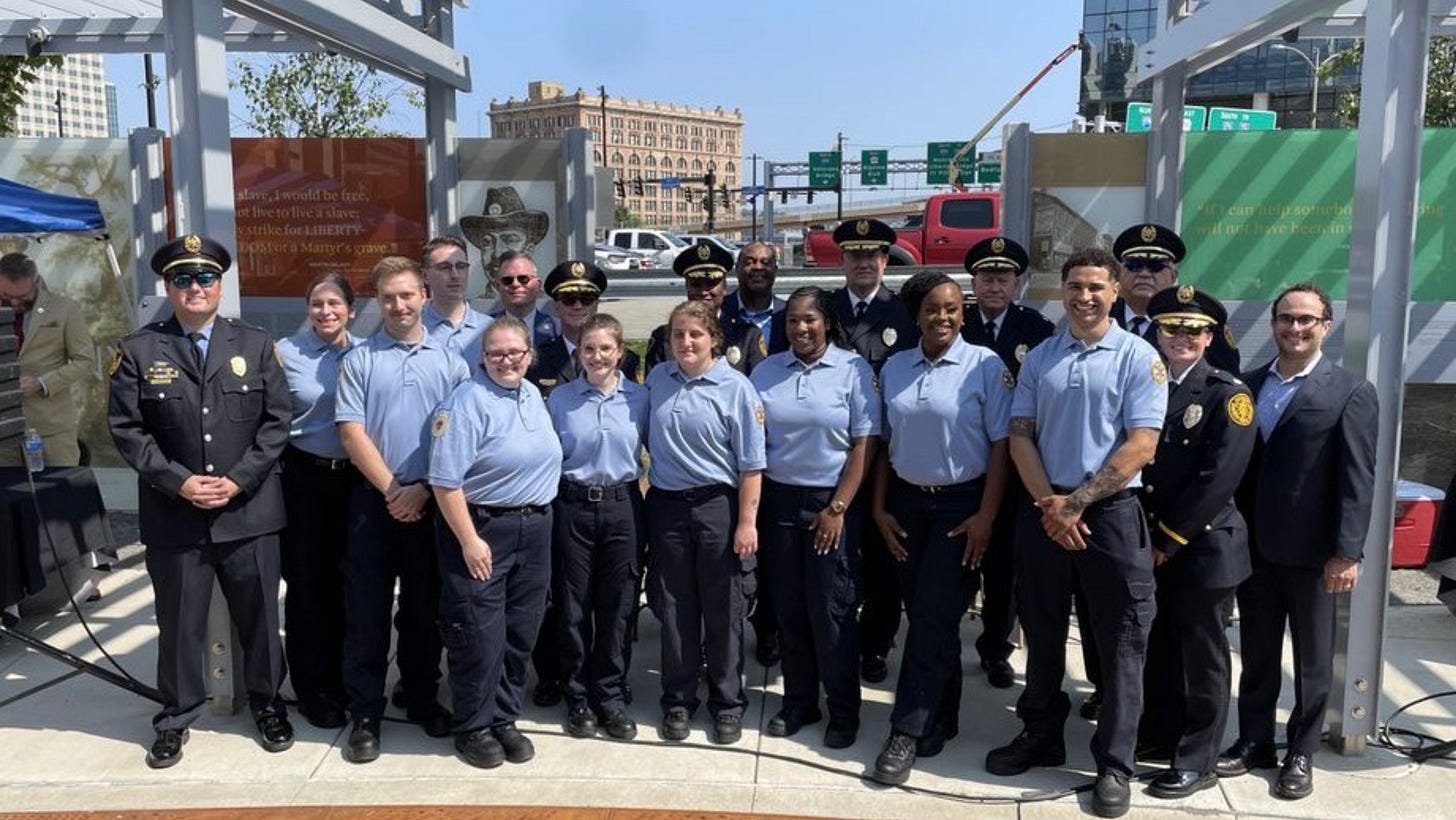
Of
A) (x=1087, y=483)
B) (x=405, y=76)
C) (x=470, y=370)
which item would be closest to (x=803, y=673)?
(x=1087, y=483)

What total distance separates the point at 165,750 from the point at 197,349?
144 cm

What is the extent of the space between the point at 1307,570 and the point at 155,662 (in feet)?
15.4

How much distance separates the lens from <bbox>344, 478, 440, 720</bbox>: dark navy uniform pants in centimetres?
409

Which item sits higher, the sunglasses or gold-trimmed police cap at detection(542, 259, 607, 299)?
gold-trimmed police cap at detection(542, 259, 607, 299)

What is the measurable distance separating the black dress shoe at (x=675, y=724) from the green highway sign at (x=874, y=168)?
48.5 m

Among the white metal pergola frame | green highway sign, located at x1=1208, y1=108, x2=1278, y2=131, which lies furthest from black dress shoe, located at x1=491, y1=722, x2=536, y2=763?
green highway sign, located at x1=1208, y1=108, x2=1278, y2=131

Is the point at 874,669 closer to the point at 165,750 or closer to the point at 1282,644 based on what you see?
the point at 1282,644

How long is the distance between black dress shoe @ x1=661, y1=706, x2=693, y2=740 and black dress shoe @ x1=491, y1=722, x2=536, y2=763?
49 centimetres

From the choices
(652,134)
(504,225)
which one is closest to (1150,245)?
(504,225)

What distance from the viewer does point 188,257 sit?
13.3ft

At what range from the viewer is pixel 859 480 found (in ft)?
13.2

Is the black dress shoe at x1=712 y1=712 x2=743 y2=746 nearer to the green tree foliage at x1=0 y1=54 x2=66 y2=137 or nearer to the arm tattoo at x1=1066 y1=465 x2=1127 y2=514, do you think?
the arm tattoo at x1=1066 y1=465 x2=1127 y2=514

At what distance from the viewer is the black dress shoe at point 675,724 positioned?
4242 millimetres

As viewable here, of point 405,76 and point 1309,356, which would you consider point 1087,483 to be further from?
point 405,76
